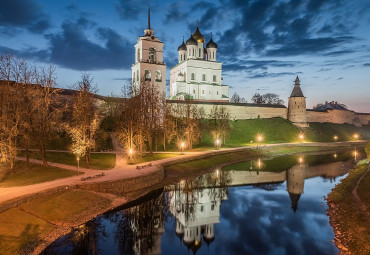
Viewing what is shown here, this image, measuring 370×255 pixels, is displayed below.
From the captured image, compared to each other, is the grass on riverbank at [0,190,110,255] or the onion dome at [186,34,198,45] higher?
the onion dome at [186,34,198,45]

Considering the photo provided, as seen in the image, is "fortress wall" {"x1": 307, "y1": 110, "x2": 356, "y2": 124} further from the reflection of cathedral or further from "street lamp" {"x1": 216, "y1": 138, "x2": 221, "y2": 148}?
the reflection of cathedral

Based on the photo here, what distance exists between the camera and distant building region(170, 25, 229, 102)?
180 ft

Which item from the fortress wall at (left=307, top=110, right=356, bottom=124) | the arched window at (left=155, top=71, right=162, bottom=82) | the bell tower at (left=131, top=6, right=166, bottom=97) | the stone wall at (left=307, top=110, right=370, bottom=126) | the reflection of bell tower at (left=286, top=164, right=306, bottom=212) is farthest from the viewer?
the stone wall at (left=307, top=110, right=370, bottom=126)

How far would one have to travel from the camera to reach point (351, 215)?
14062 mm

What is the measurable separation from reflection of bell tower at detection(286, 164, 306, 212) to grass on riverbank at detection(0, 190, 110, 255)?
1226 cm

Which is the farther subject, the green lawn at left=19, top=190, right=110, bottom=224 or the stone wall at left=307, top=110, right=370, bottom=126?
the stone wall at left=307, top=110, right=370, bottom=126

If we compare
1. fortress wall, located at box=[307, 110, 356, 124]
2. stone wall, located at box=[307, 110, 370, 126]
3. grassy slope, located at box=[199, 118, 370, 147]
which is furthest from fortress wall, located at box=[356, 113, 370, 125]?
grassy slope, located at box=[199, 118, 370, 147]

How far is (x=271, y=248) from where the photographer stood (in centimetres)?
1200

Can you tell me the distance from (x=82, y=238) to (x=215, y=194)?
1029 cm

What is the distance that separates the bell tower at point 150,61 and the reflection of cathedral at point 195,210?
22.0 metres

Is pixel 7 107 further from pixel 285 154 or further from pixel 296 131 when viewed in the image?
pixel 296 131

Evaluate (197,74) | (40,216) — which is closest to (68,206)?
(40,216)

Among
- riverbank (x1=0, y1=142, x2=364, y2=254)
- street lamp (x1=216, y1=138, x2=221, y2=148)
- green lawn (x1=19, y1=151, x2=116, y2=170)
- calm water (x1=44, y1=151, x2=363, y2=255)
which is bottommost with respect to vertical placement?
calm water (x1=44, y1=151, x2=363, y2=255)

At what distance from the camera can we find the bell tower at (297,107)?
5797cm
